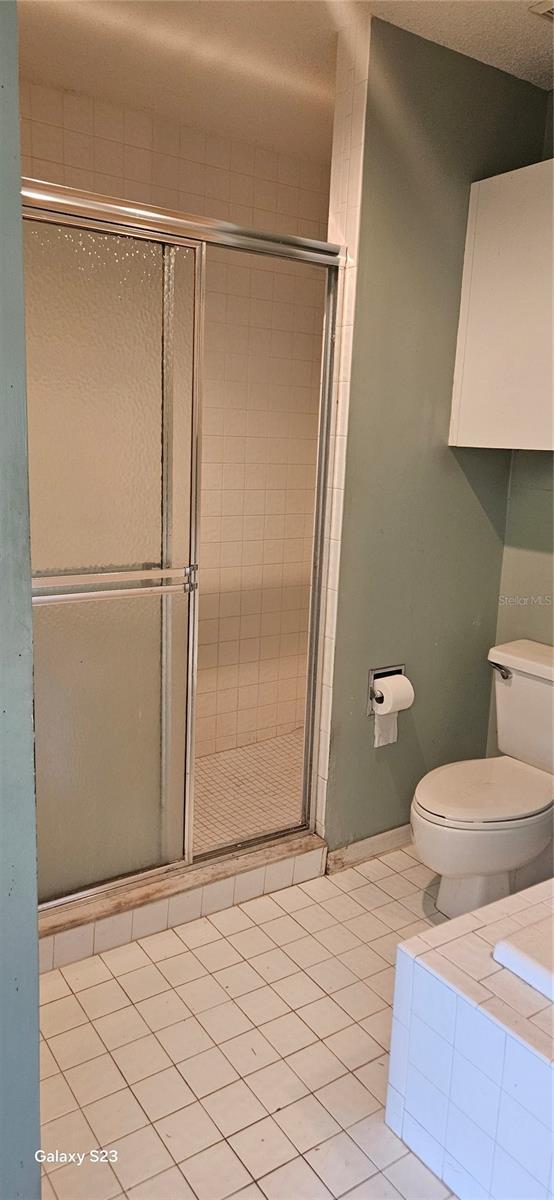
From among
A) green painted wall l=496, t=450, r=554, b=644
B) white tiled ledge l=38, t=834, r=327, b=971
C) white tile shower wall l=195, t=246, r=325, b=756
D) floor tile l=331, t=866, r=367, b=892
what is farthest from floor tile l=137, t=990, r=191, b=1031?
green painted wall l=496, t=450, r=554, b=644

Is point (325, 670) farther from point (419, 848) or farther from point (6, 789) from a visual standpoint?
point (6, 789)

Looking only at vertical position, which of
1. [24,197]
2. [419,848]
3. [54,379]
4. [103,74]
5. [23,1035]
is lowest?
[419,848]

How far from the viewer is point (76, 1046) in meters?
1.91

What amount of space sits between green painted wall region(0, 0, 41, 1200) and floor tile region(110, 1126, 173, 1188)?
0.32 meters

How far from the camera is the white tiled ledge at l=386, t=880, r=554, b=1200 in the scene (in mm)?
1419

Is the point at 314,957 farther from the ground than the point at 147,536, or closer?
closer

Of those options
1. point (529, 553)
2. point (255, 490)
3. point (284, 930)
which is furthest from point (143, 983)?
point (255, 490)

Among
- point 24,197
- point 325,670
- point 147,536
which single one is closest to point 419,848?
point 325,670

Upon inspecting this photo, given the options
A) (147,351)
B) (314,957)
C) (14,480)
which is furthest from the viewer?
(314,957)

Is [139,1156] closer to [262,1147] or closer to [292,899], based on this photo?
[262,1147]

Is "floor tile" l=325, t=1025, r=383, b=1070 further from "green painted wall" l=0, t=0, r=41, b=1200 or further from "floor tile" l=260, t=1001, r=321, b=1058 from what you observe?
"green painted wall" l=0, t=0, r=41, b=1200

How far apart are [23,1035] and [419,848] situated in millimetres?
1345

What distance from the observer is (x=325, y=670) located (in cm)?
259

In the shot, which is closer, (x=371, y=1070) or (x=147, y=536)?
(x=371, y=1070)
